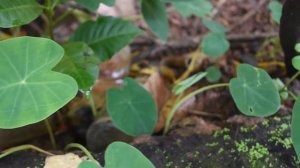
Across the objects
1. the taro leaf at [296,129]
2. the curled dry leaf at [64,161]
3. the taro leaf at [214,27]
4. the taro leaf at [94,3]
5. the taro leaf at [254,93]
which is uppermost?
the taro leaf at [94,3]

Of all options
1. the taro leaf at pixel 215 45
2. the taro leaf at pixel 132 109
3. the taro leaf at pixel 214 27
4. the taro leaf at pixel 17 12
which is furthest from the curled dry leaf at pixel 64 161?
the taro leaf at pixel 214 27

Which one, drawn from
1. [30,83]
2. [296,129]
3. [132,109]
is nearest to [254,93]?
[296,129]

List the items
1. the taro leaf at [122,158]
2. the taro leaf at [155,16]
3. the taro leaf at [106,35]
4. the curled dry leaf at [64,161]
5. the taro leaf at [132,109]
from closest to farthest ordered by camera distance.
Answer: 1. the taro leaf at [122,158]
2. the curled dry leaf at [64,161]
3. the taro leaf at [132,109]
4. the taro leaf at [106,35]
5. the taro leaf at [155,16]

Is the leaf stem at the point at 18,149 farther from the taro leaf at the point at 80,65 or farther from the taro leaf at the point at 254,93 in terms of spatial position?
the taro leaf at the point at 254,93

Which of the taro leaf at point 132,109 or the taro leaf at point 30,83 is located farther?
the taro leaf at point 132,109

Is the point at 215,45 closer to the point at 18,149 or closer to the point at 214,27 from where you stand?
the point at 214,27

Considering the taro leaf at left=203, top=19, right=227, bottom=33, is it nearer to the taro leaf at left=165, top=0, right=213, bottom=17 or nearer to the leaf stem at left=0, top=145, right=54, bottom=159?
the taro leaf at left=165, top=0, right=213, bottom=17
